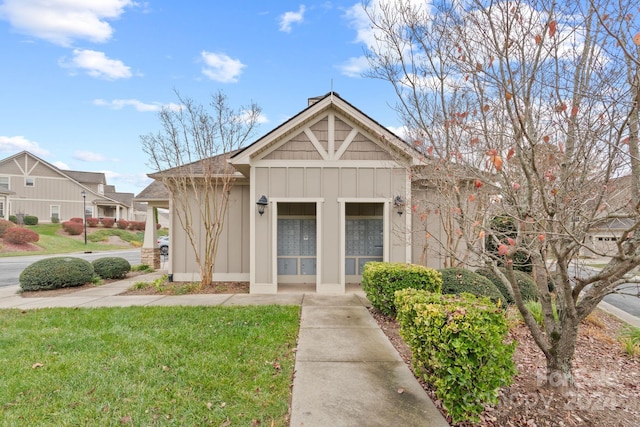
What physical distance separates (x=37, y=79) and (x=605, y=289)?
2006 cm

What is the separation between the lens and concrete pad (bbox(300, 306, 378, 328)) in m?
5.34

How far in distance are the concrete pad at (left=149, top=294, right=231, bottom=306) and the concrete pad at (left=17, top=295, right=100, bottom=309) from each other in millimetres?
1753

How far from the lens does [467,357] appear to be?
98.7 inches

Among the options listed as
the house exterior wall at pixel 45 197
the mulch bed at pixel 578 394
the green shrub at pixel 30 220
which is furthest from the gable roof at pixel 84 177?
the mulch bed at pixel 578 394

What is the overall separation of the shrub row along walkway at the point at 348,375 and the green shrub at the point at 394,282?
1.41 feet

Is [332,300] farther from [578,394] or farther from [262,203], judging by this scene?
[578,394]

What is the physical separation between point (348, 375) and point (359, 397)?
18.5 inches

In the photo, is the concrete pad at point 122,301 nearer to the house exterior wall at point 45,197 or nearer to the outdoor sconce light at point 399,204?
the outdoor sconce light at point 399,204

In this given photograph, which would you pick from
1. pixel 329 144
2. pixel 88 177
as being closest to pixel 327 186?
pixel 329 144

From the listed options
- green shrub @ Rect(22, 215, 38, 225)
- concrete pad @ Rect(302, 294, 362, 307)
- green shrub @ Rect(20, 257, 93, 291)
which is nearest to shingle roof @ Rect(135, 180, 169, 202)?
green shrub @ Rect(20, 257, 93, 291)

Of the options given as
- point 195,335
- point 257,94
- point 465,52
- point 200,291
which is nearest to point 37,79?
point 257,94

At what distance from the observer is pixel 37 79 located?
1363 cm

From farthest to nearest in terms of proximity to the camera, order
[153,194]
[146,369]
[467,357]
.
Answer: [153,194]
[146,369]
[467,357]

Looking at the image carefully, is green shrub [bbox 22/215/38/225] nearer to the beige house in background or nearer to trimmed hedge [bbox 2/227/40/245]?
→ trimmed hedge [bbox 2/227/40/245]
